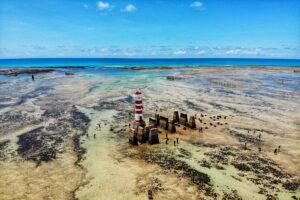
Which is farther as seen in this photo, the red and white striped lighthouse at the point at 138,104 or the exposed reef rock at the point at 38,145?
the red and white striped lighthouse at the point at 138,104

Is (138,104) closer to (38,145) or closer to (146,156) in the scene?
(146,156)

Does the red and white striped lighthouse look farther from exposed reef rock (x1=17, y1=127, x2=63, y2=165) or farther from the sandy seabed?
exposed reef rock (x1=17, y1=127, x2=63, y2=165)

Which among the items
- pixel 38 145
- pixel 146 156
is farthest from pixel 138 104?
pixel 38 145

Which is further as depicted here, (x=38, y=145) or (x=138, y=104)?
(x=138, y=104)

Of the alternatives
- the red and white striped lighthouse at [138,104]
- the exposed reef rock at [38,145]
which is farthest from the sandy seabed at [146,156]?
the red and white striped lighthouse at [138,104]

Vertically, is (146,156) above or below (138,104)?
below

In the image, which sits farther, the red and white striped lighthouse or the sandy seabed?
the red and white striped lighthouse

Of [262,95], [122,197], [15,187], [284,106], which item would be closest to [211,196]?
[122,197]

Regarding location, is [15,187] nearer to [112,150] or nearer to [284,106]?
[112,150]

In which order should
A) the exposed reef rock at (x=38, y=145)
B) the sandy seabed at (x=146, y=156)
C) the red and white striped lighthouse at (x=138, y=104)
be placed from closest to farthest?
the sandy seabed at (x=146, y=156)
the exposed reef rock at (x=38, y=145)
the red and white striped lighthouse at (x=138, y=104)

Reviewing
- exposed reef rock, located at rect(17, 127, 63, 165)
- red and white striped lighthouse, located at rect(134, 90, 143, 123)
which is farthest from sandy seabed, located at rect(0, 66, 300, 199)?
red and white striped lighthouse, located at rect(134, 90, 143, 123)

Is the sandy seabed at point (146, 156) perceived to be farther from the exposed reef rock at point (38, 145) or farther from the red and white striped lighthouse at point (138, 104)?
the red and white striped lighthouse at point (138, 104)
